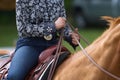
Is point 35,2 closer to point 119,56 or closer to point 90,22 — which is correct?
point 119,56

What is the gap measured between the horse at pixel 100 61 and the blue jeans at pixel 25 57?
0.33 m

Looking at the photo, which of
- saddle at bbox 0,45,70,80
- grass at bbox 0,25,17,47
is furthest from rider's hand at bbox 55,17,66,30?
grass at bbox 0,25,17,47

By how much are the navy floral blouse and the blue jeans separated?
0.55ft

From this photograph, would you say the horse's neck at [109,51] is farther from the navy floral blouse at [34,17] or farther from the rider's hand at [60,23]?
the navy floral blouse at [34,17]

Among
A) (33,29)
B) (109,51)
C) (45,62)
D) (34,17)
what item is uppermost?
(34,17)

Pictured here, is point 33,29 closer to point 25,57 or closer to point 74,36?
point 25,57

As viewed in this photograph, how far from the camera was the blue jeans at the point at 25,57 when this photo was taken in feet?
21.3

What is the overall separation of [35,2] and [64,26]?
15.6 inches

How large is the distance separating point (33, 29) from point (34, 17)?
0.13m

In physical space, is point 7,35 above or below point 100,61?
below

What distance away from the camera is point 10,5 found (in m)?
26.6

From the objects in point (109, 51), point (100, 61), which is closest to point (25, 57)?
point (100, 61)

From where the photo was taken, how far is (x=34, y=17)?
6.41 m

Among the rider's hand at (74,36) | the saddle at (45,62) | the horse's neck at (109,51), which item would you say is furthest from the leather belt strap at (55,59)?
the horse's neck at (109,51)
